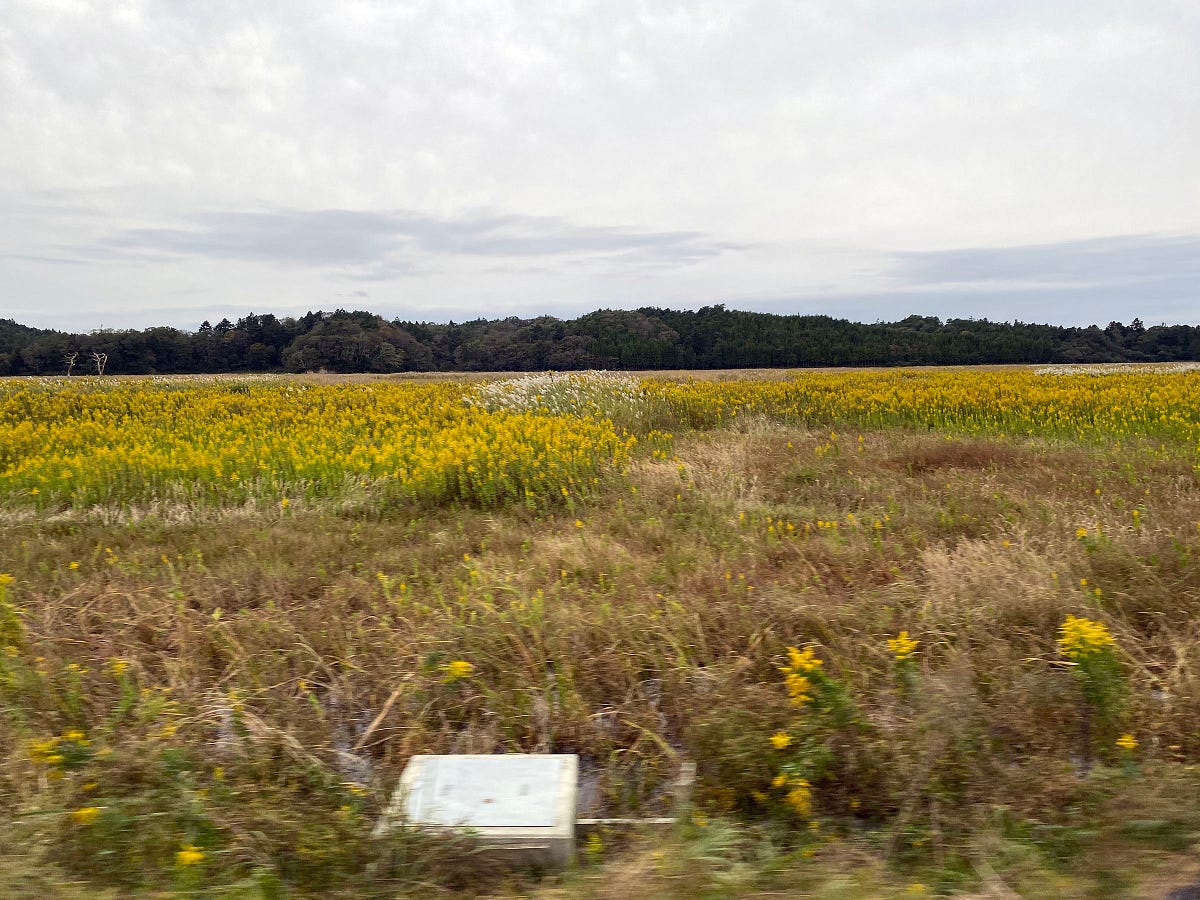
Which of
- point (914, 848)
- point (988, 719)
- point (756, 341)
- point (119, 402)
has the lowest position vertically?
point (914, 848)

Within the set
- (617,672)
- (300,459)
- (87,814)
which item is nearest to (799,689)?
(617,672)

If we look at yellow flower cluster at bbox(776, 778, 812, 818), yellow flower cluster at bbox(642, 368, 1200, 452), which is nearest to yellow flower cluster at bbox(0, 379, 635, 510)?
yellow flower cluster at bbox(642, 368, 1200, 452)

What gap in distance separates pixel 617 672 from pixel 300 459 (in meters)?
6.01

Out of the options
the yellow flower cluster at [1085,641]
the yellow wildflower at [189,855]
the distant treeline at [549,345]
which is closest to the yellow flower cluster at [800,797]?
the yellow flower cluster at [1085,641]

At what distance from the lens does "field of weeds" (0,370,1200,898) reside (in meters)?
2.38

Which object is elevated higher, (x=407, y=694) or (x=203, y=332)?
(x=203, y=332)

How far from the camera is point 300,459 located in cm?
841

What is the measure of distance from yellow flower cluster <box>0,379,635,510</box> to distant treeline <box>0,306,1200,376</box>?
46.7m

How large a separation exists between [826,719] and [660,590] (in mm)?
1837

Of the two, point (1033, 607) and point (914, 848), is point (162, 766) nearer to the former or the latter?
point (914, 848)

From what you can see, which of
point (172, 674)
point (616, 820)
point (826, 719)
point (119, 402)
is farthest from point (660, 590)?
point (119, 402)

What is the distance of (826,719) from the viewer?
2992 mm

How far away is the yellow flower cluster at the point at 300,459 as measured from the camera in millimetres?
7617

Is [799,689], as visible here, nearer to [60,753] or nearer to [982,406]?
[60,753]
